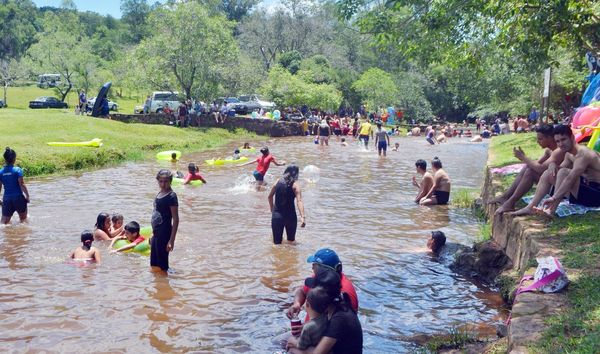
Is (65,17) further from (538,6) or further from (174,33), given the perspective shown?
(538,6)

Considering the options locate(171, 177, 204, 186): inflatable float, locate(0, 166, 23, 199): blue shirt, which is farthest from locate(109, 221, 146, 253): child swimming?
locate(171, 177, 204, 186): inflatable float

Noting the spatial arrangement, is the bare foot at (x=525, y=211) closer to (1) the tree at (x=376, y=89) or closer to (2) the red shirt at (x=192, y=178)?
(2) the red shirt at (x=192, y=178)

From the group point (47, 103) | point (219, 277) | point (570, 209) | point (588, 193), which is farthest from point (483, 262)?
point (47, 103)

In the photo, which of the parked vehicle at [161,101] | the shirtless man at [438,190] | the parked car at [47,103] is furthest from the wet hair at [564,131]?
the parked car at [47,103]

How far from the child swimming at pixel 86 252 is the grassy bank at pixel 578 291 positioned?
6.71 meters

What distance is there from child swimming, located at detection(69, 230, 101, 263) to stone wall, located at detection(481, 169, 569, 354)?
20.6ft

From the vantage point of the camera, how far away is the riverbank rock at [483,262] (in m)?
8.78

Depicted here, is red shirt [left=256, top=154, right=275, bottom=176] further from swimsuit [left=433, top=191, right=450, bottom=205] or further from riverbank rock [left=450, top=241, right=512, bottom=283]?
riverbank rock [left=450, top=241, right=512, bottom=283]

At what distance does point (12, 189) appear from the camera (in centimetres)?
1141

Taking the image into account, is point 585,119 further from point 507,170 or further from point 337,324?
point 337,324

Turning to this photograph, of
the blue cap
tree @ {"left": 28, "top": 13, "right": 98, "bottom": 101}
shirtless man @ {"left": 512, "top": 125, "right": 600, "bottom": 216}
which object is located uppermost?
tree @ {"left": 28, "top": 13, "right": 98, "bottom": 101}

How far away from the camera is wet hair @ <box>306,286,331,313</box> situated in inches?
183

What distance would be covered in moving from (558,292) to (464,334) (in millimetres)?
1146

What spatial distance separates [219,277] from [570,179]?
511 cm
